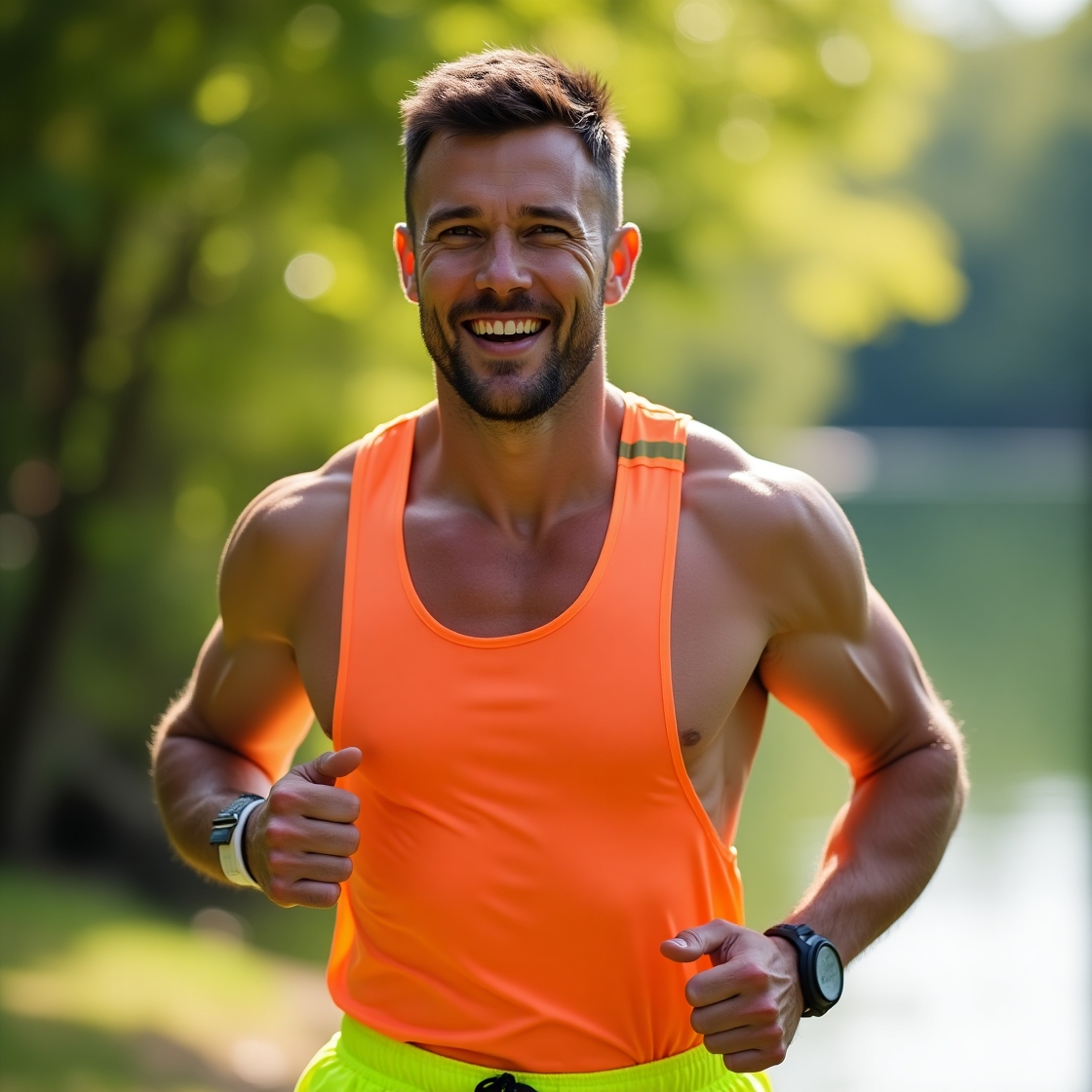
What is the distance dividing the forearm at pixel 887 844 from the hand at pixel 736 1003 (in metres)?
0.31

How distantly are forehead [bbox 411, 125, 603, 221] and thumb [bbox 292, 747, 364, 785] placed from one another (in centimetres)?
86

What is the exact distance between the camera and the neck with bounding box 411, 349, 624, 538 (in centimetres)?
270

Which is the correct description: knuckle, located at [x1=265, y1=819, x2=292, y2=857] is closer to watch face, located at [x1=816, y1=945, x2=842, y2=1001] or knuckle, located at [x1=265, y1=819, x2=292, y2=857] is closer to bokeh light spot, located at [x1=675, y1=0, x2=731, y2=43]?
watch face, located at [x1=816, y1=945, x2=842, y2=1001]

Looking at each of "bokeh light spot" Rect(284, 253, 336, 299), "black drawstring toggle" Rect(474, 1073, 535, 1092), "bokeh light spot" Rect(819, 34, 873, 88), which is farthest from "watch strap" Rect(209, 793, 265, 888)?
"bokeh light spot" Rect(819, 34, 873, 88)

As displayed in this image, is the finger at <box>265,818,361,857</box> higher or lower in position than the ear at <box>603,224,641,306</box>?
lower

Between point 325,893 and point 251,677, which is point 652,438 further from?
point 325,893

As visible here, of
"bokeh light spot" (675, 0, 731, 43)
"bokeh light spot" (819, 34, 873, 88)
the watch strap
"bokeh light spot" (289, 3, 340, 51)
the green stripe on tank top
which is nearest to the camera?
the watch strap

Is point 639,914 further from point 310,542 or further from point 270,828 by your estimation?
point 310,542

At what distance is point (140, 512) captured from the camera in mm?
10164

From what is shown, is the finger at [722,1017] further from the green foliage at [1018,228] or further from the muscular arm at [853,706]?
the green foliage at [1018,228]

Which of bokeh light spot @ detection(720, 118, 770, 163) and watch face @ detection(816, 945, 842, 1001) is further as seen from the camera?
bokeh light spot @ detection(720, 118, 770, 163)

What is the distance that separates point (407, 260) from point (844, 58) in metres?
7.20

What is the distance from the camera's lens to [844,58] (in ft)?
30.8

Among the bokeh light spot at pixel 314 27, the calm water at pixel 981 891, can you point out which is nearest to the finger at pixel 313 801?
the bokeh light spot at pixel 314 27
